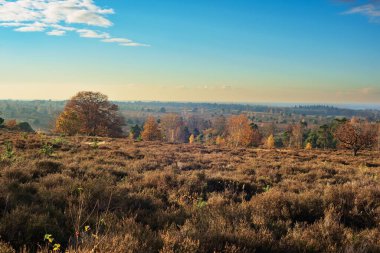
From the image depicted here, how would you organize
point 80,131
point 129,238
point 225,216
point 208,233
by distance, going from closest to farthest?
point 129,238 < point 208,233 < point 225,216 < point 80,131

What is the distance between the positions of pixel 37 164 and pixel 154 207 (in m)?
5.58

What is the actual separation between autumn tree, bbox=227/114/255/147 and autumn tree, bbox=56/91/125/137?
31688 mm

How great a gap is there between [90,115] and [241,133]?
1629 inches

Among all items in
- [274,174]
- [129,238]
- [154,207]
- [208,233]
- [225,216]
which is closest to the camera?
[129,238]

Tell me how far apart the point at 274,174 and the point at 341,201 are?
529 centimetres

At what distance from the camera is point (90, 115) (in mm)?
51469

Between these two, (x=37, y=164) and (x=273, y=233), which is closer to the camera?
(x=273, y=233)

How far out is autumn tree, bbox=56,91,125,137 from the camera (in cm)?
5019

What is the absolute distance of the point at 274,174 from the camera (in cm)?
1177

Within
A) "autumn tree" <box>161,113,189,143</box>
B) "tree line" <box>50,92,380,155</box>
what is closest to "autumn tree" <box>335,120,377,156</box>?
"tree line" <box>50,92,380,155</box>

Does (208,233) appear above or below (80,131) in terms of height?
above

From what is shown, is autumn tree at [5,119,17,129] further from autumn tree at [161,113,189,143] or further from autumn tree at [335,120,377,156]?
autumn tree at [161,113,189,143]

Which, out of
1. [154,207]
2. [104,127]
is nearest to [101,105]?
[104,127]

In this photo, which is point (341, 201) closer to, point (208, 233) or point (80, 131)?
point (208, 233)
